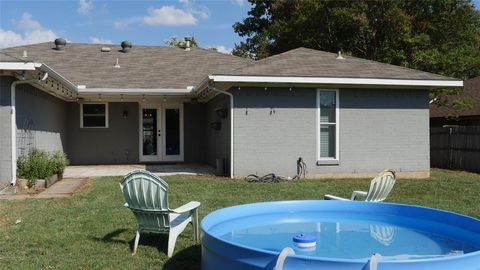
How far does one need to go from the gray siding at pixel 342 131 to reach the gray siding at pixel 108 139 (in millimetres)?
6494

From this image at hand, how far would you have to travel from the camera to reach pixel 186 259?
18.0ft

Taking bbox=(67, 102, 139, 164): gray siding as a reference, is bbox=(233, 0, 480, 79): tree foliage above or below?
above

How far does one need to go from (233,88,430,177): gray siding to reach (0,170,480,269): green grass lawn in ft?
3.28

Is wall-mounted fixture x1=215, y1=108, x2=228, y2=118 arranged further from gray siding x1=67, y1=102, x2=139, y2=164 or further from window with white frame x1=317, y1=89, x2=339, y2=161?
gray siding x1=67, y1=102, x2=139, y2=164

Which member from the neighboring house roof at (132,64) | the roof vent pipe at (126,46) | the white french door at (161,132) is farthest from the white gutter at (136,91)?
the roof vent pipe at (126,46)

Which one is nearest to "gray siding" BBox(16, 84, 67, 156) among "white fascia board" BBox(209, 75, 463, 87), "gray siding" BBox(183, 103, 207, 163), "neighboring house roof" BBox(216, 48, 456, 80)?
"gray siding" BBox(183, 103, 207, 163)

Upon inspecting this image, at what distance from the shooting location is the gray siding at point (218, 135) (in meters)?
13.5

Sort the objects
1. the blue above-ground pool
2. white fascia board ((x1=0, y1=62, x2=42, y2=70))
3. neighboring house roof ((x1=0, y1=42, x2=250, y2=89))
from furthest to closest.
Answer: neighboring house roof ((x1=0, y1=42, x2=250, y2=89)), white fascia board ((x1=0, y1=62, x2=42, y2=70)), the blue above-ground pool

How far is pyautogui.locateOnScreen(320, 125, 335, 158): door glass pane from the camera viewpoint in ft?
44.5

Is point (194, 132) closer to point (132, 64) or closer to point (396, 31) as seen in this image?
point (132, 64)

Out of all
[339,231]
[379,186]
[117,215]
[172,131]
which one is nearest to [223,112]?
[172,131]

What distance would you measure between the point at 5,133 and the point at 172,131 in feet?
26.4

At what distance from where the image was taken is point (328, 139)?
13.6 m

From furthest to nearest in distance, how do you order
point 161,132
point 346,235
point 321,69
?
1. point 161,132
2. point 321,69
3. point 346,235
